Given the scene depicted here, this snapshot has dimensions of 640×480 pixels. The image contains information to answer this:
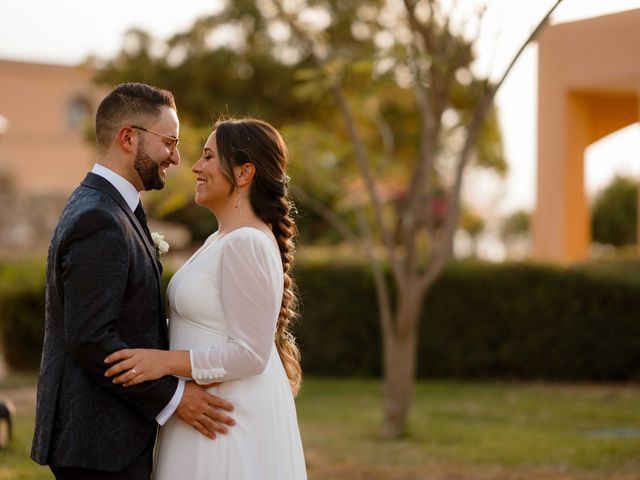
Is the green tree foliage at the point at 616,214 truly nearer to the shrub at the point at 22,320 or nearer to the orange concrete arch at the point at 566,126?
the orange concrete arch at the point at 566,126

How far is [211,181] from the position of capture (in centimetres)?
385

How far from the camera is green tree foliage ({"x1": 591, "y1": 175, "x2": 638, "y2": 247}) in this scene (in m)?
31.6

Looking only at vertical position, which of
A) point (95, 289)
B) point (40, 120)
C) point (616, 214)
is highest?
point (40, 120)

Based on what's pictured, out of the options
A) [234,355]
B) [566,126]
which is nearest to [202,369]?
[234,355]

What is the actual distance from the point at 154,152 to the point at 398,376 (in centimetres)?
621

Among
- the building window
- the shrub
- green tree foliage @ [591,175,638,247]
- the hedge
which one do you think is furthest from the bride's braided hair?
the building window

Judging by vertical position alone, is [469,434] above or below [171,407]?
below

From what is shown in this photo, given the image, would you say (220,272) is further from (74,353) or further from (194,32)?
(194,32)

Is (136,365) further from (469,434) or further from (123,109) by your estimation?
(469,434)

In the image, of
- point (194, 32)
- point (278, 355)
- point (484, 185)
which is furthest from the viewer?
point (484, 185)

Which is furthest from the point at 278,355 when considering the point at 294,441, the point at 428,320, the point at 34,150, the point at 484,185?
the point at 34,150

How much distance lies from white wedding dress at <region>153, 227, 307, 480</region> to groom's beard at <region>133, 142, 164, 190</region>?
30 centimetres

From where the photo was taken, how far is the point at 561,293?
48.0 ft

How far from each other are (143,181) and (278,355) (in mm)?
818
